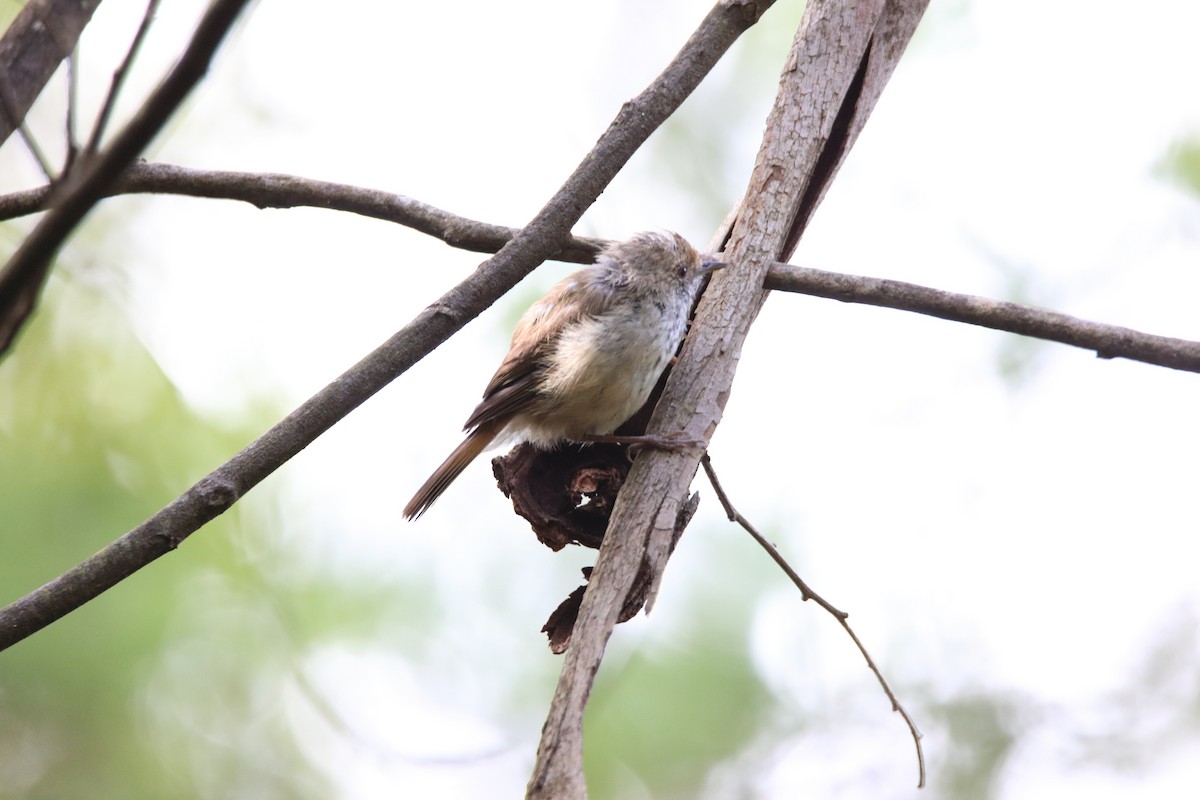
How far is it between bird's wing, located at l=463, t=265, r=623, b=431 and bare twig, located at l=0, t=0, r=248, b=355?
2743 mm

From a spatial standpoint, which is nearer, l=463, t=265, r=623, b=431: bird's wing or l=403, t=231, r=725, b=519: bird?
l=403, t=231, r=725, b=519: bird


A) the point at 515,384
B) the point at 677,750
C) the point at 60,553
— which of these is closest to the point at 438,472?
the point at 515,384

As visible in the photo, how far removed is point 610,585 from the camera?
2.62 metres

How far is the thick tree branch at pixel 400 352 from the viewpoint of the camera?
7.41ft

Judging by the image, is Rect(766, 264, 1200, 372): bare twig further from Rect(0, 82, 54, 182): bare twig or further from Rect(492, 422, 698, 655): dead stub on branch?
Rect(0, 82, 54, 182): bare twig

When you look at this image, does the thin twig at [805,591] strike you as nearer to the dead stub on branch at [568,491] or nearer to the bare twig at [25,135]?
the dead stub on branch at [568,491]

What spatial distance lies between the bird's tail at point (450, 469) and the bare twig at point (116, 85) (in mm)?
2753

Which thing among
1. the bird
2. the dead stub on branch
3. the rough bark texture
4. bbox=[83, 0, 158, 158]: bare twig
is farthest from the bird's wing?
bbox=[83, 0, 158, 158]: bare twig

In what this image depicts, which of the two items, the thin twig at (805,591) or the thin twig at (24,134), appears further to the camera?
the thin twig at (805,591)

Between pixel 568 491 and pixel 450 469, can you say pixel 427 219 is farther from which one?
pixel 450 469

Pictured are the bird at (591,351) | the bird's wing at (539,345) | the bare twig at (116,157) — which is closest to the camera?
the bare twig at (116,157)

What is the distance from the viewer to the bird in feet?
12.7

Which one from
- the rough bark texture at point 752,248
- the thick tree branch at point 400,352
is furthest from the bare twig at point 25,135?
the rough bark texture at point 752,248

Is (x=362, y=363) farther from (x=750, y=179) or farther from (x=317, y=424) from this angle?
(x=750, y=179)
